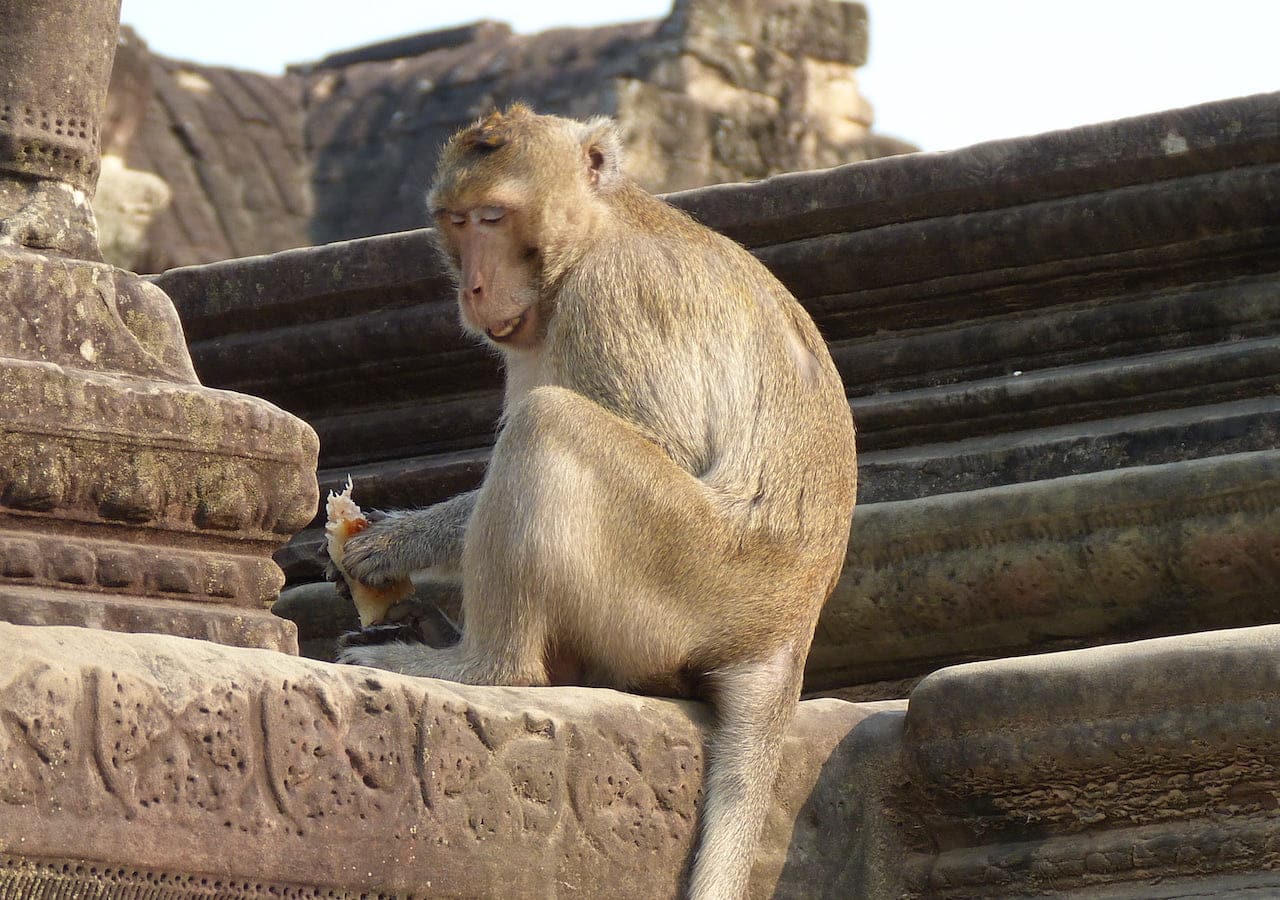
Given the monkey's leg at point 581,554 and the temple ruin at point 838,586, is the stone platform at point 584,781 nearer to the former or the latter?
the temple ruin at point 838,586

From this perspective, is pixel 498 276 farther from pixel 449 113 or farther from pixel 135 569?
pixel 449 113

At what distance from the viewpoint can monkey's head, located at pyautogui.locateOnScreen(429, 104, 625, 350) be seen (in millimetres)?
3766

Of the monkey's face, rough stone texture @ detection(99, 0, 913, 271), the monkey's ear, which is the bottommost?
rough stone texture @ detection(99, 0, 913, 271)

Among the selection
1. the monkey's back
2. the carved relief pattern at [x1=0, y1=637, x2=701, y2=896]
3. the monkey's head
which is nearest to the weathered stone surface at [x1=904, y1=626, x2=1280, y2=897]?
the carved relief pattern at [x1=0, y1=637, x2=701, y2=896]

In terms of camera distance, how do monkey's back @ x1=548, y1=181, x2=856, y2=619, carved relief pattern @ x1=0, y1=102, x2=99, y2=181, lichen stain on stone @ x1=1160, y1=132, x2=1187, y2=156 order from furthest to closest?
lichen stain on stone @ x1=1160, y1=132, x2=1187, y2=156, monkey's back @ x1=548, y1=181, x2=856, y2=619, carved relief pattern @ x1=0, y1=102, x2=99, y2=181

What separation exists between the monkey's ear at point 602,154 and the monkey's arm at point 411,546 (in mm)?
645

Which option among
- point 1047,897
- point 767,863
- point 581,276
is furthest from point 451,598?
point 1047,897

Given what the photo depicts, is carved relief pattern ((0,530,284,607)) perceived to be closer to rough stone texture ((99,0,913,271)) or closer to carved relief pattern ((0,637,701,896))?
carved relief pattern ((0,637,701,896))

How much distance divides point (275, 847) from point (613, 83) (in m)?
8.46

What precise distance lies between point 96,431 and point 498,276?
988mm

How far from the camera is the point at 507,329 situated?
3.76m

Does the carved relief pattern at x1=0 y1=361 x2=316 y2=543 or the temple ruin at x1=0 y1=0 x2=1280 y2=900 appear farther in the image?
the carved relief pattern at x1=0 y1=361 x2=316 y2=543

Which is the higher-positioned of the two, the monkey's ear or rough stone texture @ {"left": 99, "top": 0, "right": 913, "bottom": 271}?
the monkey's ear

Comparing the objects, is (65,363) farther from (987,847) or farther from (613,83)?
(613,83)
